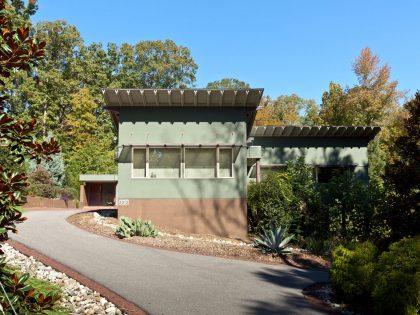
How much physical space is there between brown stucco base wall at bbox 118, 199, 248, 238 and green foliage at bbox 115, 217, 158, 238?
7.67 ft

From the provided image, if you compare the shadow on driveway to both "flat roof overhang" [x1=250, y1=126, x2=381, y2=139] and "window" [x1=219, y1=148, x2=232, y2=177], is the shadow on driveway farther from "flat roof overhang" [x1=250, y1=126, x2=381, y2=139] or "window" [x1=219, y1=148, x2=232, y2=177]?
"flat roof overhang" [x1=250, y1=126, x2=381, y2=139]

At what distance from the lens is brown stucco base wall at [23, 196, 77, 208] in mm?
27559

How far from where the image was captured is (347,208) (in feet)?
52.2

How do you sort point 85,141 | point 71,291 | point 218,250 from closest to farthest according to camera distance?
point 71,291, point 218,250, point 85,141

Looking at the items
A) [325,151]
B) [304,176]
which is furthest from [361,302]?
[325,151]

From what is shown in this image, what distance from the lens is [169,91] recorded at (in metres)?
16.1

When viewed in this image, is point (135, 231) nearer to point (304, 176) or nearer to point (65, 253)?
point (65, 253)

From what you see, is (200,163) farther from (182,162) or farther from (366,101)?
(366,101)

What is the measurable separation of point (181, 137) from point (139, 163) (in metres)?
1.96

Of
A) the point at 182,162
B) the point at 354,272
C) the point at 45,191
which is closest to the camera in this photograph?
the point at 354,272

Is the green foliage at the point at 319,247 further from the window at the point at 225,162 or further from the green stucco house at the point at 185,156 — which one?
the window at the point at 225,162

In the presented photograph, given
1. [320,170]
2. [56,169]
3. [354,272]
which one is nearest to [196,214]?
[320,170]

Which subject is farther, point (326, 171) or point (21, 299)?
point (326, 171)

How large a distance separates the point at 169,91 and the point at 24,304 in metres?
12.9
